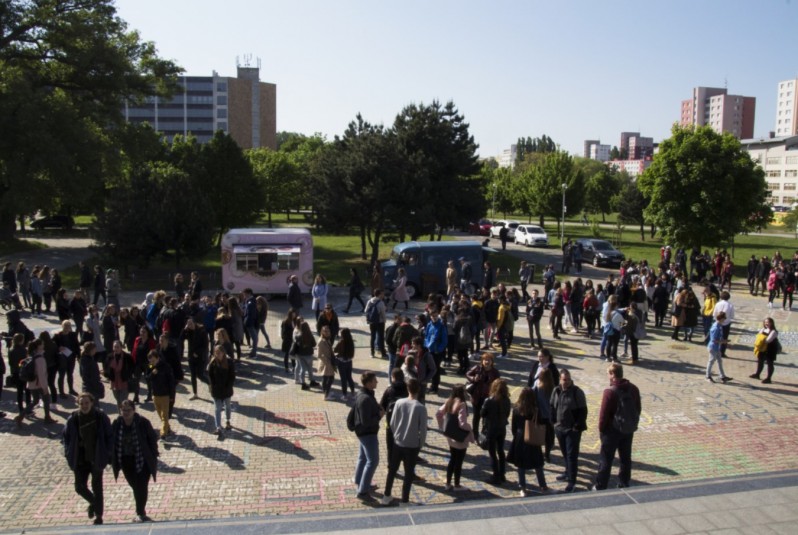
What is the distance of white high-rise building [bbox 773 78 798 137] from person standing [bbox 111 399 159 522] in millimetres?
202448

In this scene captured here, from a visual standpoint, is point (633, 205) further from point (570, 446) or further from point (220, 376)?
point (220, 376)

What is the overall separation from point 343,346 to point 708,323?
10.6 m

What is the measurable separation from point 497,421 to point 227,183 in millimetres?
31684

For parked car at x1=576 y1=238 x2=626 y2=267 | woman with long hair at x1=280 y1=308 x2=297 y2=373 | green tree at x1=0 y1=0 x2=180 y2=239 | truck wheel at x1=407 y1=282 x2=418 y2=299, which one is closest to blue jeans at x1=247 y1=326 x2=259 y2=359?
woman with long hair at x1=280 y1=308 x2=297 y2=373

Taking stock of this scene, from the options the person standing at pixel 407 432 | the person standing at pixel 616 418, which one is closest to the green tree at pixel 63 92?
the person standing at pixel 407 432

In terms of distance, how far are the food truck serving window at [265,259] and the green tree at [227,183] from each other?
14550mm

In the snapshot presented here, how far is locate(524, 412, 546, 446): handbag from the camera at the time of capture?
859 centimetres

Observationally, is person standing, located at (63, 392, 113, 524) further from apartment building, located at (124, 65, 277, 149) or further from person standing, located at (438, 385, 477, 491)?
apartment building, located at (124, 65, 277, 149)

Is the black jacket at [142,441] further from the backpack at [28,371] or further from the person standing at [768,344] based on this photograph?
the person standing at [768,344]

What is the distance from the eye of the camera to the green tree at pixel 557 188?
185ft

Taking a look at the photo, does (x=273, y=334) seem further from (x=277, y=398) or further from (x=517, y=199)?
(x=517, y=199)

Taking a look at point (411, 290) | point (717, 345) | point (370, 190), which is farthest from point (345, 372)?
point (370, 190)

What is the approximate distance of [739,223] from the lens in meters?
32.2

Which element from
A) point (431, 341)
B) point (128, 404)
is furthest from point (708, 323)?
point (128, 404)
